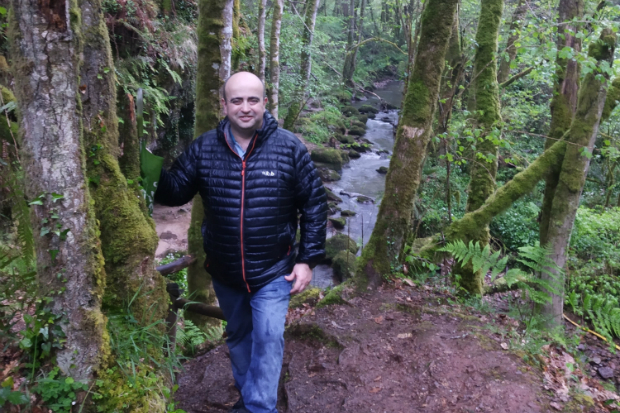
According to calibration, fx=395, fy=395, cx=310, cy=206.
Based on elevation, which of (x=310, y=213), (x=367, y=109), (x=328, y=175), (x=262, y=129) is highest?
(x=262, y=129)

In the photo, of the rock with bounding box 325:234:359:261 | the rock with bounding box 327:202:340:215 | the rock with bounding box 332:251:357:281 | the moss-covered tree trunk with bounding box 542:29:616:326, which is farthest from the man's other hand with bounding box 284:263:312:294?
the rock with bounding box 327:202:340:215

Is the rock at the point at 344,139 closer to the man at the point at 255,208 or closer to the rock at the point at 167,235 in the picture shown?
the rock at the point at 167,235

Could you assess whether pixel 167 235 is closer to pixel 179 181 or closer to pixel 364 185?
pixel 364 185

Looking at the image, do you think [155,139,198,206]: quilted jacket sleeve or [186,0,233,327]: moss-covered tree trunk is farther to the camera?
[186,0,233,327]: moss-covered tree trunk

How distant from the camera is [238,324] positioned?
3107 mm

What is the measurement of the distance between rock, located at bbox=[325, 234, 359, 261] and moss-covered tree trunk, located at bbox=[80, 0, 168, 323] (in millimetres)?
9410

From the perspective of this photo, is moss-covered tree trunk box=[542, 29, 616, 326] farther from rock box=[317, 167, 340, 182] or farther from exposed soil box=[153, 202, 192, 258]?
rock box=[317, 167, 340, 182]

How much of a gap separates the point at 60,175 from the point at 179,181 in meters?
1.02

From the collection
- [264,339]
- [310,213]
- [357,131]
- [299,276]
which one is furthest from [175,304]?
[357,131]

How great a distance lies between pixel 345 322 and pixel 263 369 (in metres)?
2.04

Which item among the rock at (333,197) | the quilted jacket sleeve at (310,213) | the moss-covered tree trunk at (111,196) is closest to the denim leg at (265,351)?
the quilted jacket sleeve at (310,213)

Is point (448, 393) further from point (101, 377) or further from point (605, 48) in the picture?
point (605, 48)

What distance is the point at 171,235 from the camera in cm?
1144

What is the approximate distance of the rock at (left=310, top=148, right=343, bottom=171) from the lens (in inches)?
736
